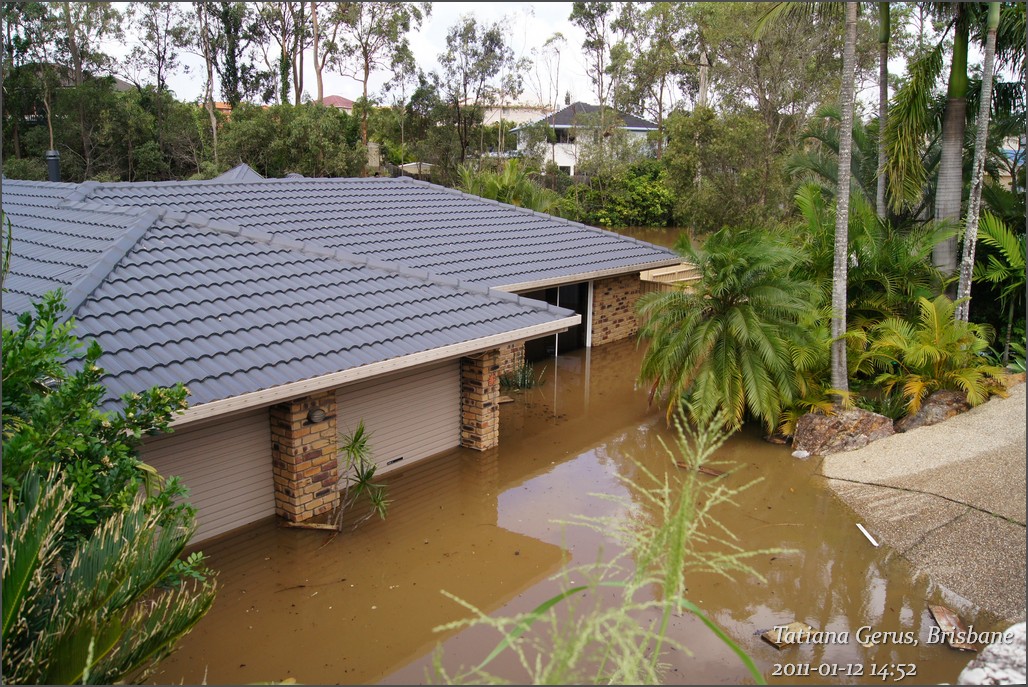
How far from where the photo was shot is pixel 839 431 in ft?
39.5

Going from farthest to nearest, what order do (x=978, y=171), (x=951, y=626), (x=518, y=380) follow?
(x=518, y=380) → (x=978, y=171) → (x=951, y=626)

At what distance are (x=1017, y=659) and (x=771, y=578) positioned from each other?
3.02 metres

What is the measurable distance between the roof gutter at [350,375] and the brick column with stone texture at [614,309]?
625cm

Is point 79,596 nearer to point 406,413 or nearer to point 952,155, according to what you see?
point 406,413

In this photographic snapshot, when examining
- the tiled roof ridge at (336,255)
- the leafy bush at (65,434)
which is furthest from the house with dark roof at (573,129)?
the leafy bush at (65,434)

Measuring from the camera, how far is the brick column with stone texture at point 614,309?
1822 cm

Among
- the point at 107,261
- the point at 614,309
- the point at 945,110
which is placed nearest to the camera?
the point at 107,261

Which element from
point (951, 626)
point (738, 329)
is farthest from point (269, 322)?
point (951, 626)

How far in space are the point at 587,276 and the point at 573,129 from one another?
30717 millimetres

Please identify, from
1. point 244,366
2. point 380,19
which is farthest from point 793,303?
point 380,19

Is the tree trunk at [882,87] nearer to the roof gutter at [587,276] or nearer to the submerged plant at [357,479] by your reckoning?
the roof gutter at [587,276]

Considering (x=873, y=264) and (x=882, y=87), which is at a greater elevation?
(x=882, y=87)

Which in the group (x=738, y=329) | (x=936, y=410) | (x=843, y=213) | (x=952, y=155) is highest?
(x=952, y=155)

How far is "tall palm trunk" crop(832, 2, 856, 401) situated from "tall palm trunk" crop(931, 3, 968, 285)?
272cm
